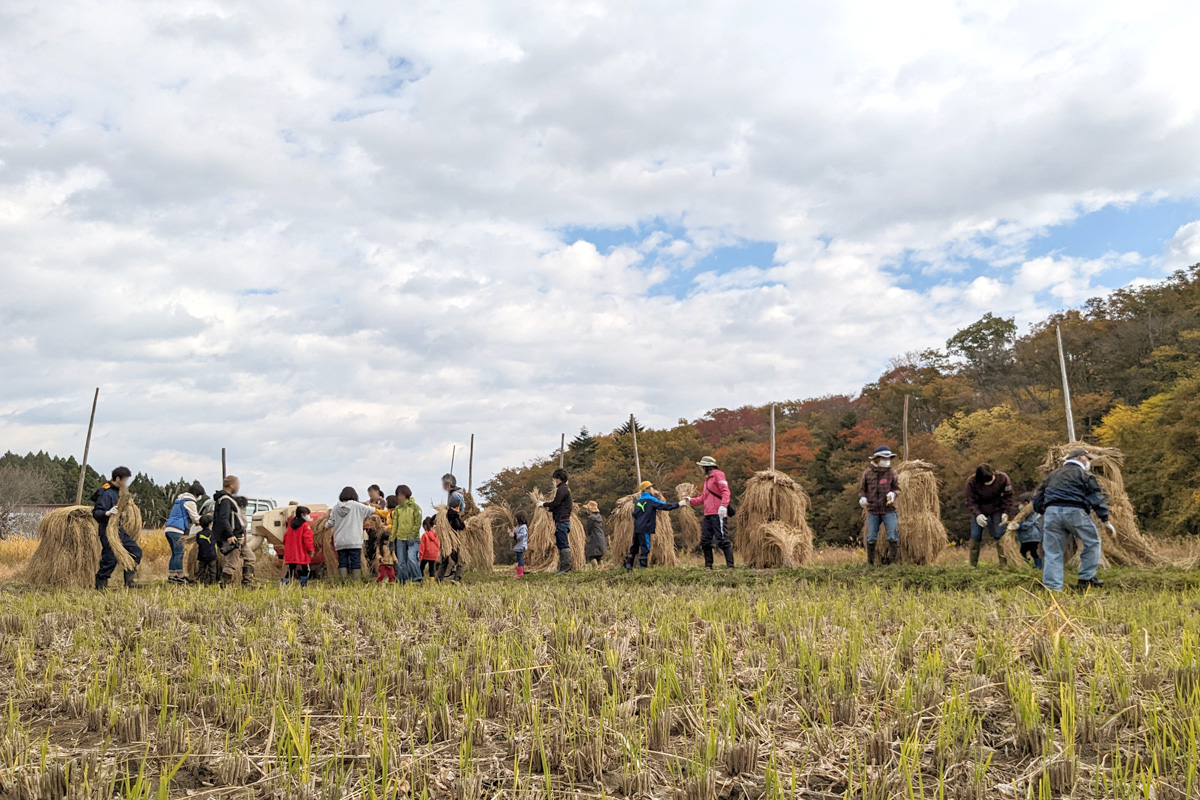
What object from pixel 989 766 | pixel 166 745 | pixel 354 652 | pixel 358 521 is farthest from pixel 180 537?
pixel 989 766

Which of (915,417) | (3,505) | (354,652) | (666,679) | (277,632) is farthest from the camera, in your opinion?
(3,505)

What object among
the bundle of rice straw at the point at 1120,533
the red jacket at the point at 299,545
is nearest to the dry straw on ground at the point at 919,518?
the bundle of rice straw at the point at 1120,533

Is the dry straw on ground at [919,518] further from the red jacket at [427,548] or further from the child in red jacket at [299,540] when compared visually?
the child in red jacket at [299,540]

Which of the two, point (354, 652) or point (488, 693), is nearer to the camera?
point (488, 693)

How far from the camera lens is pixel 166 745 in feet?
10.8

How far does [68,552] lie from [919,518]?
13066mm

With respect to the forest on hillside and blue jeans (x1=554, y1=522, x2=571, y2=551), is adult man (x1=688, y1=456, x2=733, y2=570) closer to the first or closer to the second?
blue jeans (x1=554, y1=522, x2=571, y2=551)

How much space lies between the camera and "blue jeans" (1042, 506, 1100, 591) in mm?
8430

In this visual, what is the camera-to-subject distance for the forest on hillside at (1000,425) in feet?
80.2

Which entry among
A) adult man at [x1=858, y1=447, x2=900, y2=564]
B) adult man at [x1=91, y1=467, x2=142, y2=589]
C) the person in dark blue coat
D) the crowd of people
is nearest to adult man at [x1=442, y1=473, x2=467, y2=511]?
the crowd of people

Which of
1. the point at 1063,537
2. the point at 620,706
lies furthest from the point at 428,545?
the point at 620,706

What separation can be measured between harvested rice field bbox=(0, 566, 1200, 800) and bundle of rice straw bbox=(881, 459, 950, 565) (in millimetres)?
6900

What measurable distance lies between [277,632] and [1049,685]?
4957 millimetres

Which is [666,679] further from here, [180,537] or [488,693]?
[180,537]
